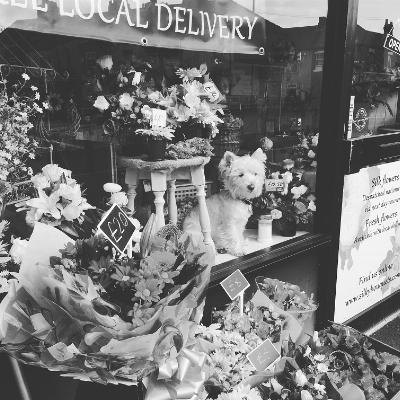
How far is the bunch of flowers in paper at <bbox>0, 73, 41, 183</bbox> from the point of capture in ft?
7.37

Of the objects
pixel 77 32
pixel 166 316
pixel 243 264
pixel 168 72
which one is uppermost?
pixel 77 32

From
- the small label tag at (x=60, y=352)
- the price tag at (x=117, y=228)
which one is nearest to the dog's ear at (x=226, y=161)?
the price tag at (x=117, y=228)

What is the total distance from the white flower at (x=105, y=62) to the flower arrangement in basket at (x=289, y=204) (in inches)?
62.0

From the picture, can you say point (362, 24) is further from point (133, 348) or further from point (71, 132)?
point (133, 348)

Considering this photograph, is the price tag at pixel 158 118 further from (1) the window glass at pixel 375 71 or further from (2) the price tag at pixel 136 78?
(1) the window glass at pixel 375 71

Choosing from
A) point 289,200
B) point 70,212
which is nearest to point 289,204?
point 289,200

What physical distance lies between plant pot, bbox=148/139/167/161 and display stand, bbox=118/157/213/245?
0.03 metres

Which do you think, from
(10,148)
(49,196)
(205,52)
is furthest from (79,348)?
(205,52)

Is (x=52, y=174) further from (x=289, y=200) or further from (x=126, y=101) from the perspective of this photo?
(x=289, y=200)

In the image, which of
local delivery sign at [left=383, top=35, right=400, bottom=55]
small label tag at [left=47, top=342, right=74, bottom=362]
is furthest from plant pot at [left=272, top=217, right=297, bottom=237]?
small label tag at [left=47, top=342, right=74, bottom=362]

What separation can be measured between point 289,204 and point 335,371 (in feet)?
5.84

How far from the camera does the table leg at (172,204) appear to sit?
295 cm

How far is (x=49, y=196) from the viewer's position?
5.72ft

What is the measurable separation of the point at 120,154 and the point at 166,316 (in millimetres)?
1596
